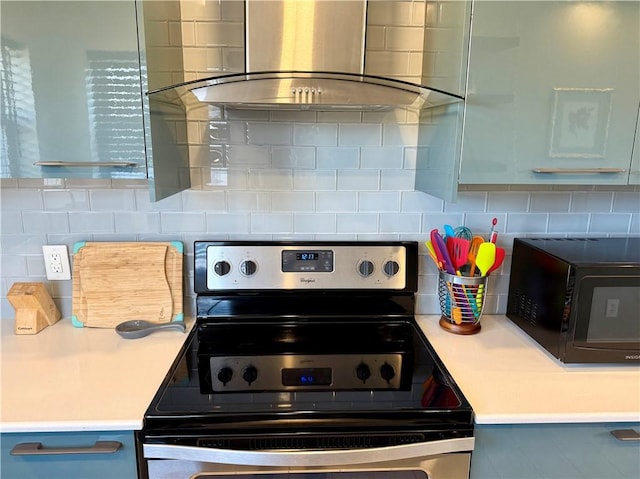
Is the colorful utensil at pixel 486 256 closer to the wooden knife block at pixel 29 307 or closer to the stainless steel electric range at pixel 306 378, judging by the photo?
the stainless steel electric range at pixel 306 378

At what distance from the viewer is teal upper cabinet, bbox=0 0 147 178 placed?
1.17 m

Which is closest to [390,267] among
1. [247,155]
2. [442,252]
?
[442,252]

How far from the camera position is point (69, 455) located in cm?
108

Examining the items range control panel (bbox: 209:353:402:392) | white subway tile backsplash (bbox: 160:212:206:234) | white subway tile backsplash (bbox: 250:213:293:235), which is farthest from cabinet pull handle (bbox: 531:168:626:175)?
white subway tile backsplash (bbox: 160:212:206:234)

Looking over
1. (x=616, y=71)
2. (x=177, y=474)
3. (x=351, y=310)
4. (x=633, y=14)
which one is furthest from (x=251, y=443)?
(x=633, y=14)

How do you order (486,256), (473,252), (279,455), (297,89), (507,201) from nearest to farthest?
(279,455) → (297,89) → (486,256) → (473,252) → (507,201)

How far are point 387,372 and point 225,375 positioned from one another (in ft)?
1.49

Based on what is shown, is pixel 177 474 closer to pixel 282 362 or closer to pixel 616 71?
pixel 282 362

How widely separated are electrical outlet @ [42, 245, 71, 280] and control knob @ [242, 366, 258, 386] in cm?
76

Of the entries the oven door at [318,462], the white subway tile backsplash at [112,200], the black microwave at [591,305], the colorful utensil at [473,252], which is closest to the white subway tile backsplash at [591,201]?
the black microwave at [591,305]

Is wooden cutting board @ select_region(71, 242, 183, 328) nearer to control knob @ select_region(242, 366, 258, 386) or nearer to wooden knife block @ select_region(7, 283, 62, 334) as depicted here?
wooden knife block @ select_region(7, 283, 62, 334)

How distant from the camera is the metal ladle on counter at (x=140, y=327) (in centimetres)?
149

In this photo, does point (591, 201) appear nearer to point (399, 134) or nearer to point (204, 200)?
point (399, 134)

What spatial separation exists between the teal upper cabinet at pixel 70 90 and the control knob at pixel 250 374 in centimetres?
61
